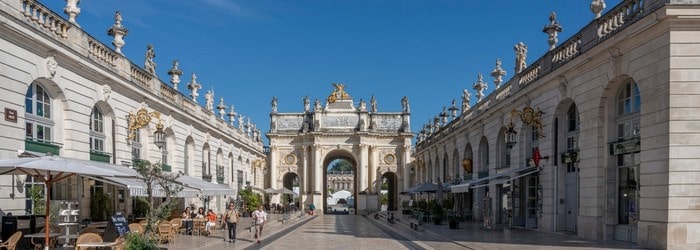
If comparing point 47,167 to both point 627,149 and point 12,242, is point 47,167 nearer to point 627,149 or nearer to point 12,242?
point 12,242

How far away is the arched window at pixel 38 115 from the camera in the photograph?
57.7 feet

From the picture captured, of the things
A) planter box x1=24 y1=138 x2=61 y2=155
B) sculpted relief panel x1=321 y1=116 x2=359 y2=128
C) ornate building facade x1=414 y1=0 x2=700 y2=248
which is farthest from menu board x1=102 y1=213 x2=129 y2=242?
sculpted relief panel x1=321 y1=116 x2=359 y2=128

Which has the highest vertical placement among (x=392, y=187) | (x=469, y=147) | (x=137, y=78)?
(x=137, y=78)

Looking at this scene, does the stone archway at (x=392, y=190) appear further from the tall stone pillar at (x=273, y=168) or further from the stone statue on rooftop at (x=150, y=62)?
the stone statue on rooftop at (x=150, y=62)

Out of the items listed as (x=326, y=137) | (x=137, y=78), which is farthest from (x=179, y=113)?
(x=326, y=137)

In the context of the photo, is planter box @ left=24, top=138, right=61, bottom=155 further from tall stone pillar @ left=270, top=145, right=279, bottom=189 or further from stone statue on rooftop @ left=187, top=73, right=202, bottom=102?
tall stone pillar @ left=270, top=145, right=279, bottom=189

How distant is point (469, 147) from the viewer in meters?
39.7

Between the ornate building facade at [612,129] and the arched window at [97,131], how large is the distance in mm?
15048

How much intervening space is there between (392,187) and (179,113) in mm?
43496

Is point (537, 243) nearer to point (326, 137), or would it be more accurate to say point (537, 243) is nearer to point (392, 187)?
point (326, 137)

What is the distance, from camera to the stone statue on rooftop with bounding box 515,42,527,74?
29417 millimetres

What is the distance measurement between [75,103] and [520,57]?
A: 19.2 metres

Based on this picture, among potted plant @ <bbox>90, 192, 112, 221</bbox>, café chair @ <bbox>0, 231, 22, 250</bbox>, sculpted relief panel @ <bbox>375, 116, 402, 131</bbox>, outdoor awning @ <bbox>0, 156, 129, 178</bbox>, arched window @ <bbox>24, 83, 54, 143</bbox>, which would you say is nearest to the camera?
outdoor awning @ <bbox>0, 156, 129, 178</bbox>

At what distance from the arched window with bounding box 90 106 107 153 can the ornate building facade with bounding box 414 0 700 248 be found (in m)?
15.0
